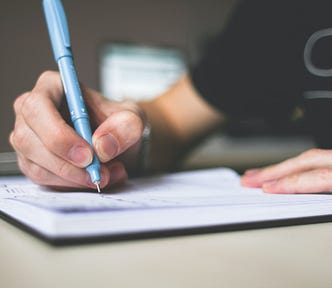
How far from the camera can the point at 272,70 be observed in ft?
2.75

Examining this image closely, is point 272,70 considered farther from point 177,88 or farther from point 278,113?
point 177,88

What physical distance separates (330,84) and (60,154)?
43 cm

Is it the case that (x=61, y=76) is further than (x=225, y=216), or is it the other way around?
(x=61, y=76)

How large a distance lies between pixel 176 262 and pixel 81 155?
16 cm

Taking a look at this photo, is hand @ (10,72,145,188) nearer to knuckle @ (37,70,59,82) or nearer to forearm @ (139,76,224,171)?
knuckle @ (37,70,59,82)

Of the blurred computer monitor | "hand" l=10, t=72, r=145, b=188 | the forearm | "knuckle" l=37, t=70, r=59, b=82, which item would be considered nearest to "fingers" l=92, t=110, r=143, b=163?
"hand" l=10, t=72, r=145, b=188

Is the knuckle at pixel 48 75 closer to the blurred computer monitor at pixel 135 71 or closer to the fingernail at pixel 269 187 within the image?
the fingernail at pixel 269 187

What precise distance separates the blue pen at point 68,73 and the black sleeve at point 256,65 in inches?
18.8

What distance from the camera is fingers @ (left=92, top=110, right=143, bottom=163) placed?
1.24ft

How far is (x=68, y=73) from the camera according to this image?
0.42m

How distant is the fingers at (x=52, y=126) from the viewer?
367 mm

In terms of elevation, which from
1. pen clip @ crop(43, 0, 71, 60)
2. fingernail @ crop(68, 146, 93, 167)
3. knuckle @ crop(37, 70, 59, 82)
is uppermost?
pen clip @ crop(43, 0, 71, 60)

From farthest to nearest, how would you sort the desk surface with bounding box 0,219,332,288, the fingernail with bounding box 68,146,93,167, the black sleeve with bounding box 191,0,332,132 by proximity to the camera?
the black sleeve with bounding box 191,0,332,132 → the fingernail with bounding box 68,146,93,167 → the desk surface with bounding box 0,219,332,288

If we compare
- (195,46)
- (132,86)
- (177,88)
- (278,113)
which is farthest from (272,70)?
(195,46)
